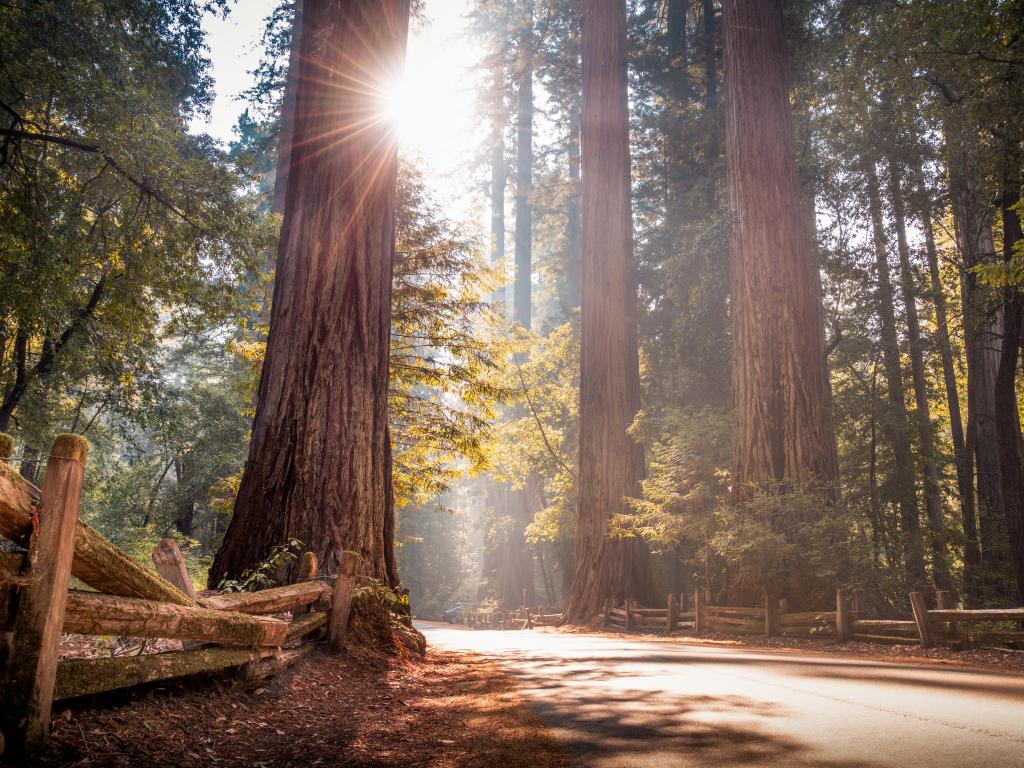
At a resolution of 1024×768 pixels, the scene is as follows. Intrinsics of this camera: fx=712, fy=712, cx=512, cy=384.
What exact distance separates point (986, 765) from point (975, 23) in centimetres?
1168

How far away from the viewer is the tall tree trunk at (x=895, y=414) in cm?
1800

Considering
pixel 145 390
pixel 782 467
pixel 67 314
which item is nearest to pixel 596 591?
pixel 782 467

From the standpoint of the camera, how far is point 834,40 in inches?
741

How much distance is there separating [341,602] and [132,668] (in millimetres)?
3146

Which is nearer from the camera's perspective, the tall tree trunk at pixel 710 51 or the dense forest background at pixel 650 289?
the dense forest background at pixel 650 289

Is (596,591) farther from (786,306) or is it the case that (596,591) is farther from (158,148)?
(158,148)

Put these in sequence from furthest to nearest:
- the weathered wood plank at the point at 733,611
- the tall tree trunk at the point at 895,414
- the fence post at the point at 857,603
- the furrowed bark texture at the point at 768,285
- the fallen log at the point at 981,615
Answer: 1. the tall tree trunk at the point at 895,414
2. the furrowed bark texture at the point at 768,285
3. the weathered wood plank at the point at 733,611
4. the fence post at the point at 857,603
5. the fallen log at the point at 981,615

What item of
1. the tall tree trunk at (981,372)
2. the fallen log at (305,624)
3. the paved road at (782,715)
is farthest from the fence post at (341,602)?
the tall tree trunk at (981,372)

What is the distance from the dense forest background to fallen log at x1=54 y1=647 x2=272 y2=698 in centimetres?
745

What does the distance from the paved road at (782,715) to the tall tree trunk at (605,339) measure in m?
11.7

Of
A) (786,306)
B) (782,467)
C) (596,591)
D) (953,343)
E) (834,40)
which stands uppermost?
(834,40)

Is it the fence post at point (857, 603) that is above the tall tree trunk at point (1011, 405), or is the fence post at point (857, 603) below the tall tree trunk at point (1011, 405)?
below

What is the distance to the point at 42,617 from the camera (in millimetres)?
2699

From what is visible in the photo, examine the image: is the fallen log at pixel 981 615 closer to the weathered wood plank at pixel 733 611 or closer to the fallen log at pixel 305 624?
the weathered wood plank at pixel 733 611
